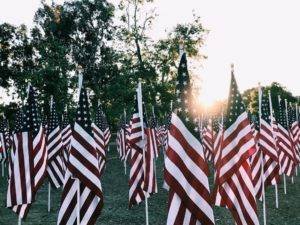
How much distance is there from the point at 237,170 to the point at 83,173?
3.01m

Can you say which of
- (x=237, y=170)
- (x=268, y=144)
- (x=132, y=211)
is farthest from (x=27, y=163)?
(x=268, y=144)

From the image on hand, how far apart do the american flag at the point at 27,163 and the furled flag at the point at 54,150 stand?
13.6 ft

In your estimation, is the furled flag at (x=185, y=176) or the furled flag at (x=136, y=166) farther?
the furled flag at (x=136, y=166)

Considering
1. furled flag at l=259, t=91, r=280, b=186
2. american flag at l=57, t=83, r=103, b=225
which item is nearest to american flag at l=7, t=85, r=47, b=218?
american flag at l=57, t=83, r=103, b=225

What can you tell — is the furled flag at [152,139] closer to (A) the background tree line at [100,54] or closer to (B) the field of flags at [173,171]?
(B) the field of flags at [173,171]

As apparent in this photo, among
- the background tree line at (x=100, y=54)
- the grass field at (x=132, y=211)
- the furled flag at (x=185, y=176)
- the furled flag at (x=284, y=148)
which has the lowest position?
the grass field at (x=132, y=211)

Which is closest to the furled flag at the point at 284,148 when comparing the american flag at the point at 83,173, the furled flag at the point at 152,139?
the furled flag at the point at 152,139

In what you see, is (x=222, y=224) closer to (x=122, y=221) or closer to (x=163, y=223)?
(x=163, y=223)

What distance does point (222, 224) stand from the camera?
13.6 meters

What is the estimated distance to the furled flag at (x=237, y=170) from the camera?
8.20 meters

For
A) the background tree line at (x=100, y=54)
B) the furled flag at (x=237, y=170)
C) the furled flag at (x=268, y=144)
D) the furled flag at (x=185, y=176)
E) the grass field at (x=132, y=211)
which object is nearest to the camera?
the furled flag at (x=185, y=176)

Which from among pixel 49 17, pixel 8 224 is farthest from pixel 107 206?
pixel 49 17

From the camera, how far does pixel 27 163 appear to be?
9.86 m

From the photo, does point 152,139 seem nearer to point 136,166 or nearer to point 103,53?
point 136,166
